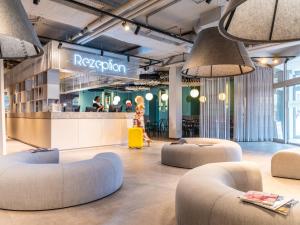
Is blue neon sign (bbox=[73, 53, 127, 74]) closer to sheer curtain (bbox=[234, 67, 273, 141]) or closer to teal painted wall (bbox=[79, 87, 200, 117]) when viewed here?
sheer curtain (bbox=[234, 67, 273, 141])

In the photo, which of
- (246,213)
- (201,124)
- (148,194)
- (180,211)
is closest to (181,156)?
(148,194)

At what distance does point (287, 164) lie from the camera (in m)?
5.40

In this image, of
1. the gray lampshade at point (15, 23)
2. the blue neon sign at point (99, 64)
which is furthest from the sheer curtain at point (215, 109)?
the gray lampshade at point (15, 23)

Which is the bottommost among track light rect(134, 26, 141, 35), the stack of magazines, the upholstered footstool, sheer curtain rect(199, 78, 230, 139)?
the upholstered footstool

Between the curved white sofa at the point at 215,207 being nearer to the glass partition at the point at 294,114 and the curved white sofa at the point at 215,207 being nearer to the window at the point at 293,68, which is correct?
the glass partition at the point at 294,114

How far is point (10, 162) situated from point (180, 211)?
8.97 ft

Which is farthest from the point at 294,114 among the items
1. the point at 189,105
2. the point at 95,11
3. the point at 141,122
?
the point at 95,11

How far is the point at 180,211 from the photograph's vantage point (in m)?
2.62

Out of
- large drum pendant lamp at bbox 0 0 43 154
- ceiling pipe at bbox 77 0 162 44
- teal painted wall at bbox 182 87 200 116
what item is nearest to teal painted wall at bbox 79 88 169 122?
teal painted wall at bbox 182 87 200 116

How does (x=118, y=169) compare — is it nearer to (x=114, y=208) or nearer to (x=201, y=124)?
(x=114, y=208)

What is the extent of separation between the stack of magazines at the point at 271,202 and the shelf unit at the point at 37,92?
8.48 meters

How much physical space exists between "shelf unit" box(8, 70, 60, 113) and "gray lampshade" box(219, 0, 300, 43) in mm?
8439

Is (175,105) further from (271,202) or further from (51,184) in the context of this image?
(271,202)

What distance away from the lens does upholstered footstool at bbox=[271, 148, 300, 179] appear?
5289 millimetres
